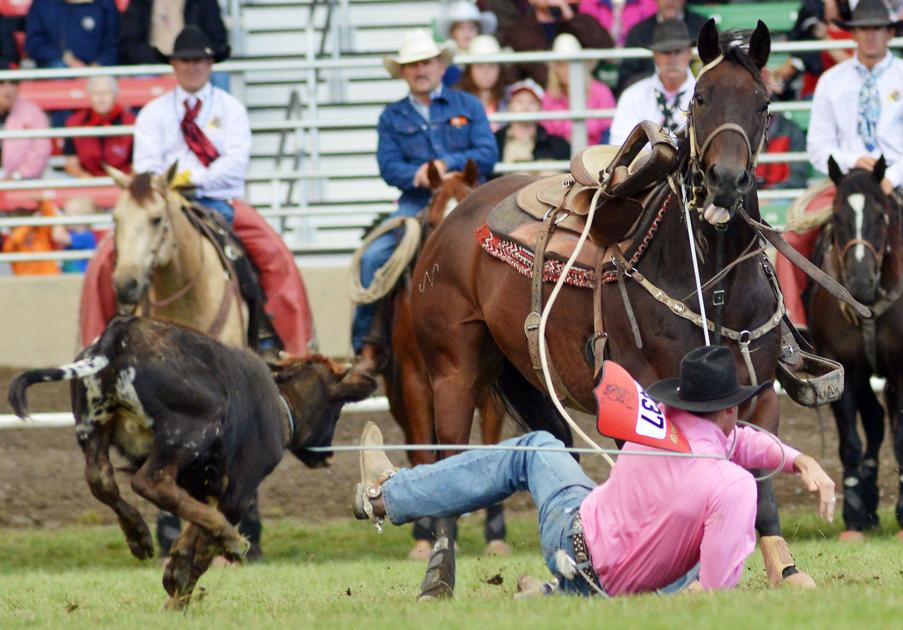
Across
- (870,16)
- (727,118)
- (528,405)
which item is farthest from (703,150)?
(870,16)

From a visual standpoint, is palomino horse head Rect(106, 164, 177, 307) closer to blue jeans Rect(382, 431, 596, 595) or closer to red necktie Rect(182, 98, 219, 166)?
red necktie Rect(182, 98, 219, 166)

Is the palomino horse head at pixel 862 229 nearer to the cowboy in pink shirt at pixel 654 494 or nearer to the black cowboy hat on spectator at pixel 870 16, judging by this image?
the black cowboy hat on spectator at pixel 870 16

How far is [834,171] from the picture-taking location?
11.2 metres

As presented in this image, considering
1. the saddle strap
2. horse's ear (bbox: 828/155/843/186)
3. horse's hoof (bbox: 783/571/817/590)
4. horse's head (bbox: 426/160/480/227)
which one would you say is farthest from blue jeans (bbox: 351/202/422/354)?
horse's hoof (bbox: 783/571/817/590)

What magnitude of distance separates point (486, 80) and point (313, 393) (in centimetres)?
619

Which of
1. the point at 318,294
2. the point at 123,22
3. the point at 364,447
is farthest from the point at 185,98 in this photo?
the point at 364,447

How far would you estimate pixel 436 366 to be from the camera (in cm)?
959

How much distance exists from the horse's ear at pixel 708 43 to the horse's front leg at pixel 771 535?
1.53 m

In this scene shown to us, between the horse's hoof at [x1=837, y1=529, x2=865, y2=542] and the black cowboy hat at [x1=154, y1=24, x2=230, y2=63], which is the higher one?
the black cowboy hat at [x1=154, y1=24, x2=230, y2=63]

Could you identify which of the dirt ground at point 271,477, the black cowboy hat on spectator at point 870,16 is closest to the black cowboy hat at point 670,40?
the black cowboy hat on spectator at point 870,16

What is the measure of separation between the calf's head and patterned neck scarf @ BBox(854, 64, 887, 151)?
14.1 ft

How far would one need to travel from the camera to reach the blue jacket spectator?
12.1 meters

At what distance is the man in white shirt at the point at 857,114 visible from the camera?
11.8 m

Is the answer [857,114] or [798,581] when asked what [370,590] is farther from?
[857,114]
